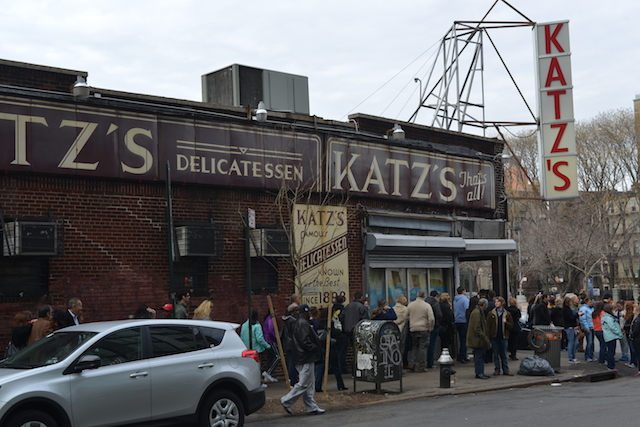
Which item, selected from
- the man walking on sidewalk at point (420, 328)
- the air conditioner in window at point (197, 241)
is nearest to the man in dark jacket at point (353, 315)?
the man walking on sidewalk at point (420, 328)

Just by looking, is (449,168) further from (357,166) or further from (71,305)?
(71,305)

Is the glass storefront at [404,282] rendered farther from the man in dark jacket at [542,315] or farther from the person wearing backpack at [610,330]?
the person wearing backpack at [610,330]

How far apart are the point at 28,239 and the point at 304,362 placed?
200 inches

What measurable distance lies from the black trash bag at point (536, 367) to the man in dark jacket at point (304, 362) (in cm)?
586

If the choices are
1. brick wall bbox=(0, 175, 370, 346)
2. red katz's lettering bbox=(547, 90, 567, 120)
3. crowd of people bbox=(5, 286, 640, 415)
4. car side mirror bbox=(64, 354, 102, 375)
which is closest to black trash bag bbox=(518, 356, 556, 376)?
crowd of people bbox=(5, 286, 640, 415)

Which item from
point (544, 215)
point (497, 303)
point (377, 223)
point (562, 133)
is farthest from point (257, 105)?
point (544, 215)

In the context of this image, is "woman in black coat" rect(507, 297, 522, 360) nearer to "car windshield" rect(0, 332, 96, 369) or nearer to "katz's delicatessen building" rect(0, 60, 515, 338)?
"katz's delicatessen building" rect(0, 60, 515, 338)

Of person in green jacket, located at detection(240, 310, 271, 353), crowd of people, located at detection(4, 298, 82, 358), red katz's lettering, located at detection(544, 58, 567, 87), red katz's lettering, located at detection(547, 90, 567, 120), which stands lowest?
person in green jacket, located at detection(240, 310, 271, 353)

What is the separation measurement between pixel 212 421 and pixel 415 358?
8241 mm

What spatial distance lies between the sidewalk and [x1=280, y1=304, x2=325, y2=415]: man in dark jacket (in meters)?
0.28

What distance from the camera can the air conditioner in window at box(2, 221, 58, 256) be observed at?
12.3 metres

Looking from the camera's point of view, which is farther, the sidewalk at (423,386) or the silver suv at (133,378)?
the sidewalk at (423,386)

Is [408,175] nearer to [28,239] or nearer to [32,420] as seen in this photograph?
[28,239]

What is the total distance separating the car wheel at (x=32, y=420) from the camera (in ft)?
25.3
